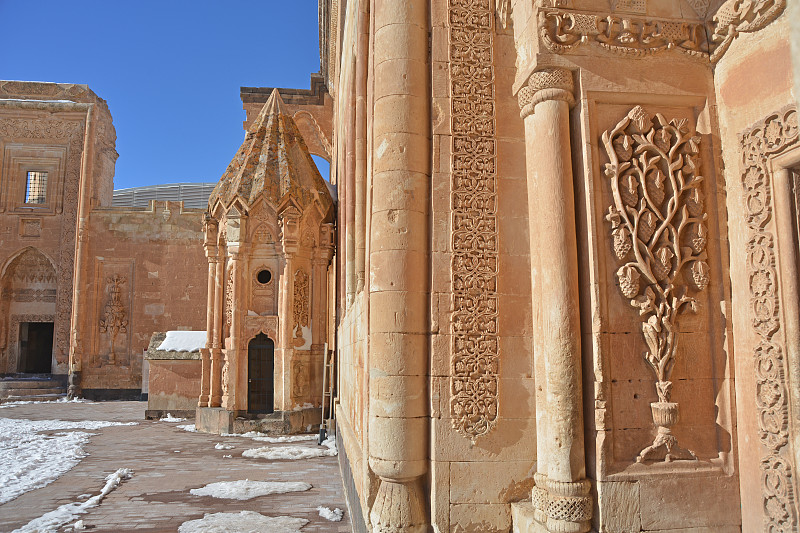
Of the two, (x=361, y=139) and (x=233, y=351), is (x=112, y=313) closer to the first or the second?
(x=233, y=351)

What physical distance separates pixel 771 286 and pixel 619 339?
78 cm

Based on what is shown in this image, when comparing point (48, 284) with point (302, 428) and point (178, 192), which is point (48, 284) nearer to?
point (302, 428)

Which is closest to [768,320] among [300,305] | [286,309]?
[286,309]

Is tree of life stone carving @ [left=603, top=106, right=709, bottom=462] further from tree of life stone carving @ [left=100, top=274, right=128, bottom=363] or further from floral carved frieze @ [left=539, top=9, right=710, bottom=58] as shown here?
tree of life stone carving @ [left=100, top=274, right=128, bottom=363]

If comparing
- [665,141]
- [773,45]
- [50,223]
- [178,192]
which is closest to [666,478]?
[665,141]

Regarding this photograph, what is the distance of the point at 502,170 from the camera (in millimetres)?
3953

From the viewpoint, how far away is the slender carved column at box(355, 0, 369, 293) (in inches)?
227

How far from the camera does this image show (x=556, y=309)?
10.7 ft

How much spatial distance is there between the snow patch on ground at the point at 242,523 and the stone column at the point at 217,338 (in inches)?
264

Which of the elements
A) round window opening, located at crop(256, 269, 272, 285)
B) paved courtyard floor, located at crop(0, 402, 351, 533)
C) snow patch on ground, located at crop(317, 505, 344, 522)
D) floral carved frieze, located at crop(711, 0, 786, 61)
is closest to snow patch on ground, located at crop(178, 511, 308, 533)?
paved courtyard floor, located at crop(0, 402, 351, 533)

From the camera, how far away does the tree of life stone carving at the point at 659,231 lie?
323 cm

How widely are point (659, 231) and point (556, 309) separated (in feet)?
2.38

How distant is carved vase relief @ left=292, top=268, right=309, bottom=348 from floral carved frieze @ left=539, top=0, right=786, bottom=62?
9346 mm

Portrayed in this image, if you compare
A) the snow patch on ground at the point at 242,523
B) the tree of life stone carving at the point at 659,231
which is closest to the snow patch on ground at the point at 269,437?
the snow patch on ground at the point at 242,523
